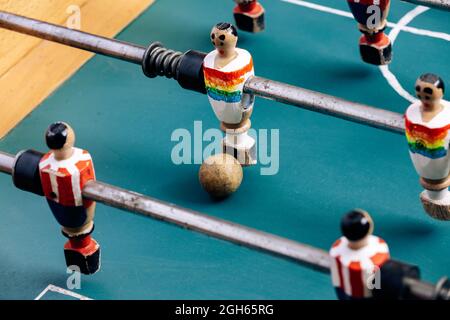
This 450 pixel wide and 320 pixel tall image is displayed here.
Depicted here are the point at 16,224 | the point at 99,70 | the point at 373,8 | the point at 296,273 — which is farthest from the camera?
the point at 99,70

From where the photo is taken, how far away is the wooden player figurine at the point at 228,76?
2850 millimetres

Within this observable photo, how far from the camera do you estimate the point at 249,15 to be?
3.60 m

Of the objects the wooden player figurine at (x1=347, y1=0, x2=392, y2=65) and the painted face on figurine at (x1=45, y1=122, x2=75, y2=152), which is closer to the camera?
the painted face on figurine at (x1=45, y1=122, x2=75, y2=152)

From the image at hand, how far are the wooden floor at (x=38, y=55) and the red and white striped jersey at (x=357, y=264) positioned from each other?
1.26 metres

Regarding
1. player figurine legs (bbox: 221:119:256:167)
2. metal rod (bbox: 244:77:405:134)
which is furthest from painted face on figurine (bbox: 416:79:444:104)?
player figurine legs (bbox: 221:119:256:167)

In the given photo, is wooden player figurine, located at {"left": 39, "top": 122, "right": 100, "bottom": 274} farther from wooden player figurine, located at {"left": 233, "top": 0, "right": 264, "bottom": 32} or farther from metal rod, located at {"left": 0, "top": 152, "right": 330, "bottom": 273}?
wooden player figurine, located at {"left": 233, "top": 0, "right": 264, "bottom": 32}

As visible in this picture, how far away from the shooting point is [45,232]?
3.02 m

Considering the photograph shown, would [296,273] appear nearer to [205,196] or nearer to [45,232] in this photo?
[205,196]

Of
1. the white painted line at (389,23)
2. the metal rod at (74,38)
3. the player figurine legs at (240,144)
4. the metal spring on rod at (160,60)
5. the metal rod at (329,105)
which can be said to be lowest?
the metal rod at (329,105)

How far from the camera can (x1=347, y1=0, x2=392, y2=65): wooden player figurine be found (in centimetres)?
329

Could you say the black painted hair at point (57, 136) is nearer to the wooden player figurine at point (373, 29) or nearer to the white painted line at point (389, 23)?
the wooden player figurine at point (373, 29)

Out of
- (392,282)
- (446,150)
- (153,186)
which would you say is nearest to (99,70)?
(153,186)

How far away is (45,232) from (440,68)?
1148 millimetres

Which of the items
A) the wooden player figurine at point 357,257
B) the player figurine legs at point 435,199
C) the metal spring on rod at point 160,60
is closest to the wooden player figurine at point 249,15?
the metal spring on rod at point 160,60
